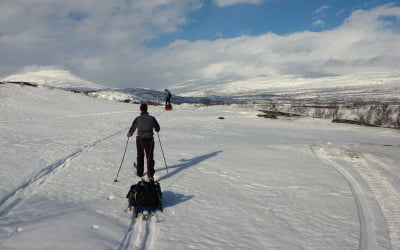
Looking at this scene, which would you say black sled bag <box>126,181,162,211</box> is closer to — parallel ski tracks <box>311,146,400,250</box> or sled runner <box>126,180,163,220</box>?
sled runner <box>126,180,163,220</box>

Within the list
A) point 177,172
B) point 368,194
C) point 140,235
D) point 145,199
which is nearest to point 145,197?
point 145,199

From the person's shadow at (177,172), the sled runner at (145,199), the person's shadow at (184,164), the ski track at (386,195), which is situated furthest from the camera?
the person's shadow at (184,164)

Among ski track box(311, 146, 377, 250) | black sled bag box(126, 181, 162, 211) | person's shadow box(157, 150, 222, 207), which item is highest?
black sled bag box(126, 181, 162, 211)

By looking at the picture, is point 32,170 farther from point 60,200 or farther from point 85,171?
point 60,200

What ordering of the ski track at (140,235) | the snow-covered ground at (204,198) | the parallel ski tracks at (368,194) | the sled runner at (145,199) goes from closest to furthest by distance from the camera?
the ski track at (140,235)
the snow-covered ground at (204,198)
the parallel ski tracks at (368,194)
the sled runner at (145,199)

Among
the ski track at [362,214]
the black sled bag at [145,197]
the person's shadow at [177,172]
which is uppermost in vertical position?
the black sled bag at [145,197]

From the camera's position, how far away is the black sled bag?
5.08m

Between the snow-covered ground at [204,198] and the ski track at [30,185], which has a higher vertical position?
the ski track at [30,185]

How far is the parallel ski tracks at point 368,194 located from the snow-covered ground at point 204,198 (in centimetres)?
3

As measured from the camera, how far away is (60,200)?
18.3ft

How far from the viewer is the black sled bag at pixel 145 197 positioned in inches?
200

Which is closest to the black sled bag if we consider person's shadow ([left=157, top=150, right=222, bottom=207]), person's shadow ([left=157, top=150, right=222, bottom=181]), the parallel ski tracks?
person's shadow ([left=157, top=150, right=222, bottom=207])

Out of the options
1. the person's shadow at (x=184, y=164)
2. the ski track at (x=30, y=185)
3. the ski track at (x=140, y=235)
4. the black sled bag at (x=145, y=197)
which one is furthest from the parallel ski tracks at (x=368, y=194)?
the ski track at (x=30, y=185)

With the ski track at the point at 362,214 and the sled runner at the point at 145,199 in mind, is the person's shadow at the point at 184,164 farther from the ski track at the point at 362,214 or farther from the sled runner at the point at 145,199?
the ski track at the point at 362,214
